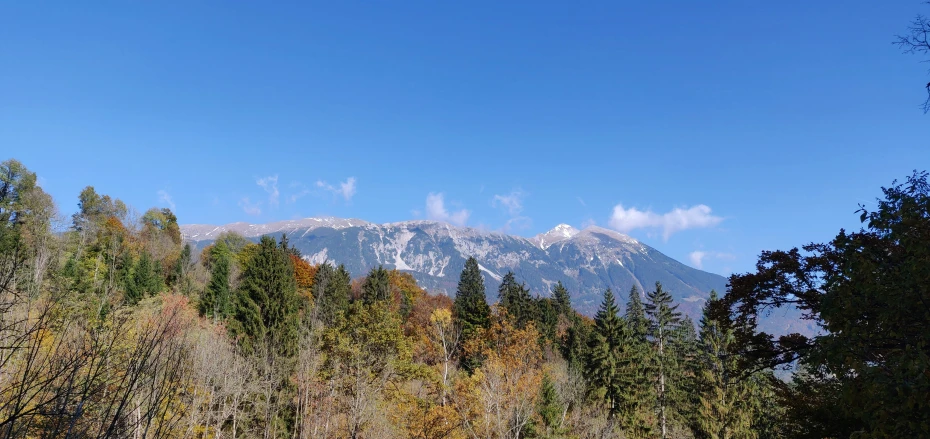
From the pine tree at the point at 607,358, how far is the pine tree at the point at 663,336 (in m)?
4.69

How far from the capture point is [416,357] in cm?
4006

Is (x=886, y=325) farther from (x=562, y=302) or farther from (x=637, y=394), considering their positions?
(x=562, y=302)

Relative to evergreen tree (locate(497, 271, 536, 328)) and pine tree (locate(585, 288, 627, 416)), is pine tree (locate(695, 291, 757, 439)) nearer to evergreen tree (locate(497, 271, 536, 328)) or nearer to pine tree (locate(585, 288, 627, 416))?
pine tree (locate(585, 288, 627, 416))

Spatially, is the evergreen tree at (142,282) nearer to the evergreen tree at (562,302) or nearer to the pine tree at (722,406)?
the pine tree at (722,406)

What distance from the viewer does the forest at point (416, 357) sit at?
577 centimetres

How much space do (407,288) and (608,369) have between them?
49703 mm

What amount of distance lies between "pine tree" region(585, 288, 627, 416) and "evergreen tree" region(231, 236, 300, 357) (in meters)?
22.9

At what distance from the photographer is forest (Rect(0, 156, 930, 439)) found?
5.77 m

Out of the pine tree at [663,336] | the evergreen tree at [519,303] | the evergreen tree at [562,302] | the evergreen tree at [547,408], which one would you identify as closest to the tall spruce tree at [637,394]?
the pine tree at [663,336]

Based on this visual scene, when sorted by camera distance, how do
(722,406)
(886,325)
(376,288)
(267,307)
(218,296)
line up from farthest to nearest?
(376,288) < (218,296) < (267,307) < (722,406) < (886,325)

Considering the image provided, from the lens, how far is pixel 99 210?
63.2 m

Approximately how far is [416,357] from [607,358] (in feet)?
52.5

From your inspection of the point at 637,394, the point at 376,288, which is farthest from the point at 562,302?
the point at 637,394

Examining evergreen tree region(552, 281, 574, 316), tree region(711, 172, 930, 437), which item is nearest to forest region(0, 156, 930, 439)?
tree region(711, 172, 930, 437)
